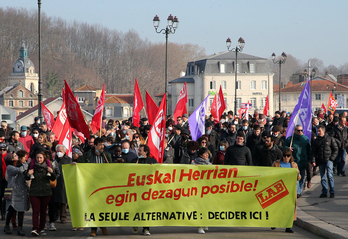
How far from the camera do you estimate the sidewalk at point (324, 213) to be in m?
8.02

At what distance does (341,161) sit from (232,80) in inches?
2793

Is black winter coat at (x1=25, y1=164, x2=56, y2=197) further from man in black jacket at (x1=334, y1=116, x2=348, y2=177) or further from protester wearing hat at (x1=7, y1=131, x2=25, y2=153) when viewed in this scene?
man in black jacket at (x1=334, y1=116, x2=348, y2=177)

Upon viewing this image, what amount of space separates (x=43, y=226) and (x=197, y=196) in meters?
2.60

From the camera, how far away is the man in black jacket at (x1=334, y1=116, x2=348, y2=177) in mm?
13836

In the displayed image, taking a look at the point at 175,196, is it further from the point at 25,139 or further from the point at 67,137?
the point at 25,139

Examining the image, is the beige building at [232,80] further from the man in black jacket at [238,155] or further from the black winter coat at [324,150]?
the man in black jacket at [238,155]

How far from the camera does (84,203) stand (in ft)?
26.4

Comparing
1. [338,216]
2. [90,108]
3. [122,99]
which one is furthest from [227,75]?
[338,216]

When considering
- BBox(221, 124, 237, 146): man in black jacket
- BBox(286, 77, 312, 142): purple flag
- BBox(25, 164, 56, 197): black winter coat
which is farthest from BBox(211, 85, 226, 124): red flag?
BBox(25, 164, 56, 197): black winter coat

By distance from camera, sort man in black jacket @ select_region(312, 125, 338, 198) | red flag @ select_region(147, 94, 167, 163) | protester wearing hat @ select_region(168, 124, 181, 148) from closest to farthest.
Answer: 1. red flag @ select_region(147, 94, 167, 163)
2. man in black jacket @ select_region(312, 125, 338, 198)
3. protester wearing hat @ select_region(168, 124, 181, 148)

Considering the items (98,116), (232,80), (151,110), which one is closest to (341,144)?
(151,110)

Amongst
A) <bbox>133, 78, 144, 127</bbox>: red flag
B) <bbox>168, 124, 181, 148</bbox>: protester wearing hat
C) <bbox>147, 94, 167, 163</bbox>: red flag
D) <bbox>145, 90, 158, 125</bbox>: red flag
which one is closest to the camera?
<bbox>147, 94, 167, 163</bbox>: red flag

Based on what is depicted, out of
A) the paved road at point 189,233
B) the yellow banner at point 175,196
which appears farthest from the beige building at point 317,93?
the yellow banner at point 175,196

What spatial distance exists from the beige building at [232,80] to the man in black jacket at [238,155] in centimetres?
7405
